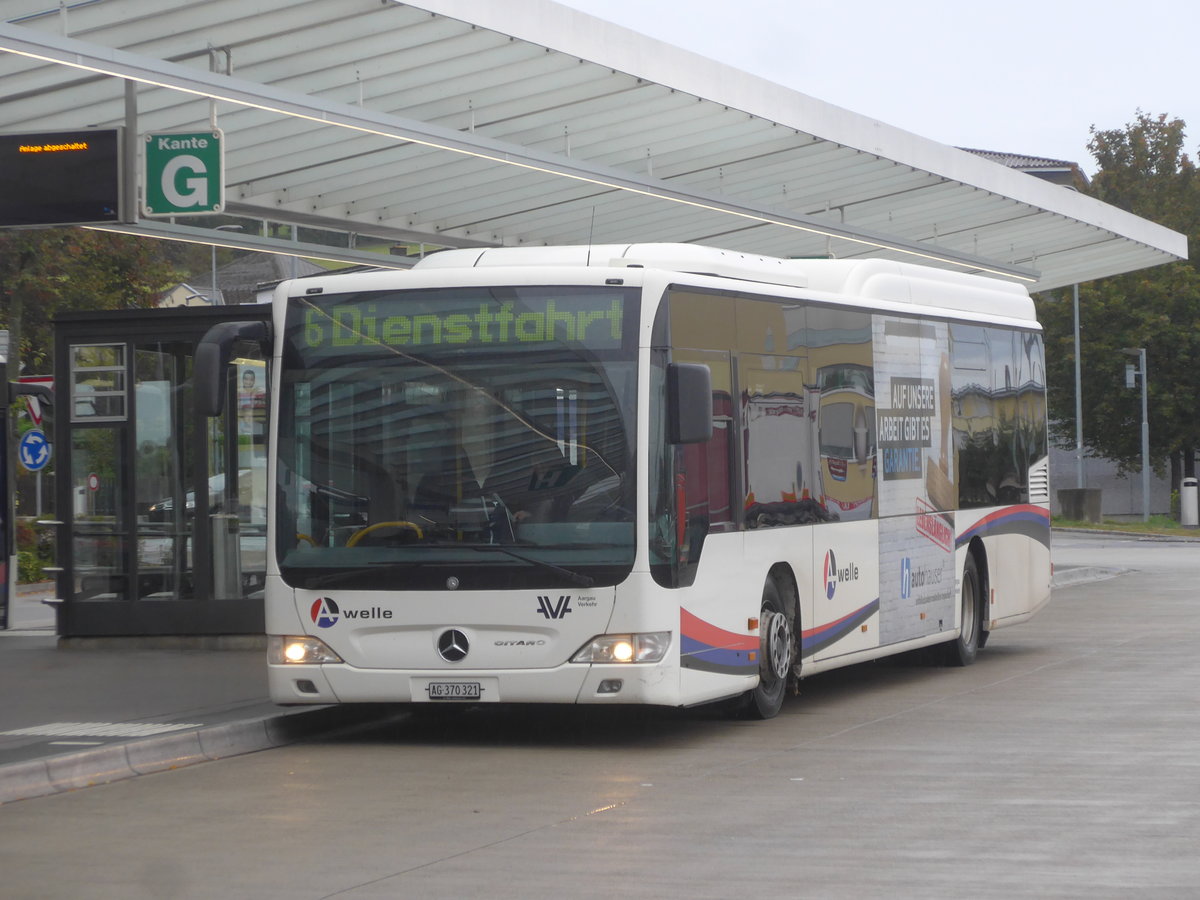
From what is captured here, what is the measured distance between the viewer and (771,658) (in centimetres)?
1305

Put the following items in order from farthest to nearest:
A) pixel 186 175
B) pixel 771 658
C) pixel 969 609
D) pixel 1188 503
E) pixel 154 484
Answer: pixel 1188 503
pixel 154 484
pixel 969 609
pixel 186 175
pixel 771 658

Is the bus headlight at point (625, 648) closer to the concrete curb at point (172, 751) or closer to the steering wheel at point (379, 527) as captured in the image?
the steering wheel at point (379, 527)

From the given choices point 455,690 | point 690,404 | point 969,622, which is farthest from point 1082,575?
point 455,690

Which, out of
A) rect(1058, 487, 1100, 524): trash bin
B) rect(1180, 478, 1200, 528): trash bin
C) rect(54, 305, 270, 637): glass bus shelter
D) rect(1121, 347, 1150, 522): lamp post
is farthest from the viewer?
rect(1121, 347, 1150, 522): lamp post

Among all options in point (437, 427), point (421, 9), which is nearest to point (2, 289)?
point (421, 9)

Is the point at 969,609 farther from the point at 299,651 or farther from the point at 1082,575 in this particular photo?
the point at 1082,575

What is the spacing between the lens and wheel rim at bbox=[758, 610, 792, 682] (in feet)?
42.6

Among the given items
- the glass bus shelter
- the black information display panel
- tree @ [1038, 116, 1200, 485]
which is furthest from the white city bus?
tree @ [1038, 116, 1200, 485]

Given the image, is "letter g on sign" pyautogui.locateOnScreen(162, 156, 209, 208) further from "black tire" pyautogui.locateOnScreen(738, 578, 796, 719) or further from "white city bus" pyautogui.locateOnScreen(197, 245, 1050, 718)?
"black tire" pyautogui.locateOnScreen(738, 578, 796, 719)

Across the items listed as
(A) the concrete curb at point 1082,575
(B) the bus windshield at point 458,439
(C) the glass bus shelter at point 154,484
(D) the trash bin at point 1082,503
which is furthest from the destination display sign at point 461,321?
(D) the trash bin at point 1082,503

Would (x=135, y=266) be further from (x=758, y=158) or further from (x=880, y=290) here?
(x=880, y=290)

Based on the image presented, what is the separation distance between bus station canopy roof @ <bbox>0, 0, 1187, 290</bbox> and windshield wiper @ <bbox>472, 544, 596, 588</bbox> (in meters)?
4.08

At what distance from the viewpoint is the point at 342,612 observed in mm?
11922

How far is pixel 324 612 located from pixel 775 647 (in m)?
3.05
